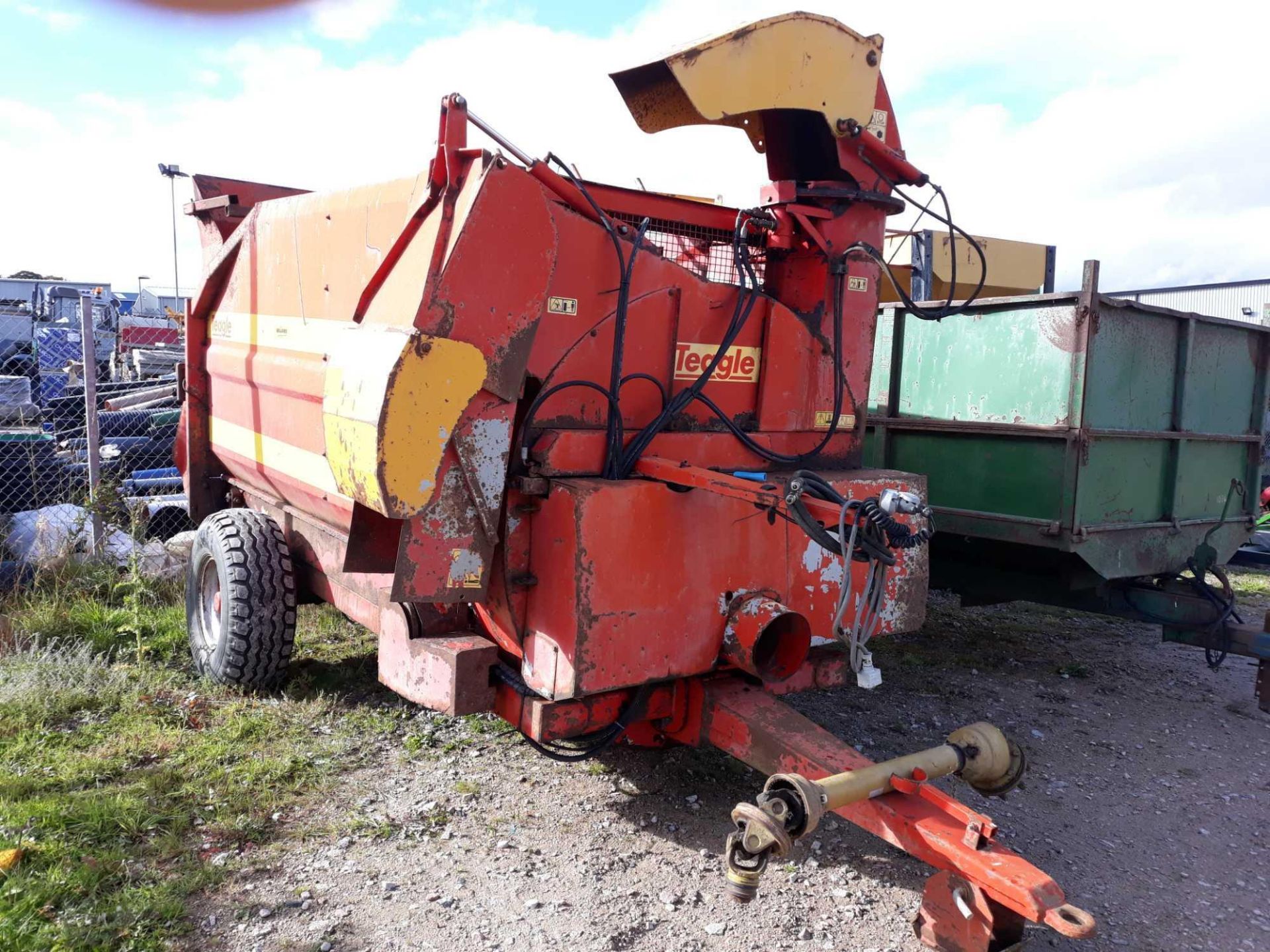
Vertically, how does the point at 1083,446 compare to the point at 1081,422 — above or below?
below

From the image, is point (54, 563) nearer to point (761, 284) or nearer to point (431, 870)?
point (431, 870)

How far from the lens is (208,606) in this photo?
4613 millimetres

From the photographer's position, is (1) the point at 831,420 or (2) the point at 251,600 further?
(2) the point at 251,600

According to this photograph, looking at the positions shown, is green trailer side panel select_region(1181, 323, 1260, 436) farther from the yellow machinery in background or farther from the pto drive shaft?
the pto drive shaft

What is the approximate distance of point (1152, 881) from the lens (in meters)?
3.23

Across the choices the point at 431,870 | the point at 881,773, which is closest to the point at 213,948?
the point at 431,870

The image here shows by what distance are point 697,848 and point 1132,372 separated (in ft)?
10.5

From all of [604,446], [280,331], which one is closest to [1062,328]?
[604,446]

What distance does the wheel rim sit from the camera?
4.54m

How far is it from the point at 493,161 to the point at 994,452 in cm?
313

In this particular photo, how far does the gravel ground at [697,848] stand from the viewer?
2787 mm

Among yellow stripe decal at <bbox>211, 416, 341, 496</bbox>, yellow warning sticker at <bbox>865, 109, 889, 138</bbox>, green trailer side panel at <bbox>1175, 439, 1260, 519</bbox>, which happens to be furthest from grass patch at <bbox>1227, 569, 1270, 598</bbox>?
yellow stripe decal at <bbox>211, 416, 341, 496</bbox>

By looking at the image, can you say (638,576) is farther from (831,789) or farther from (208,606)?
(208,606)

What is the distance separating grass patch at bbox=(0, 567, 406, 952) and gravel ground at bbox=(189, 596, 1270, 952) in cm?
18
